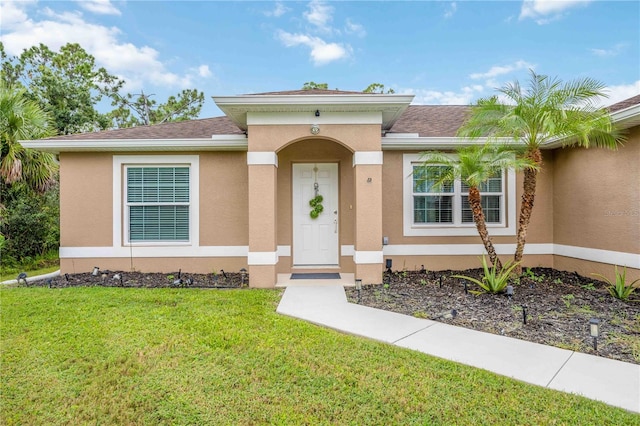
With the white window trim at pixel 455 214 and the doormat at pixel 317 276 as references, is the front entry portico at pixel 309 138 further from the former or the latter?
the white window trim at pixel 455 214

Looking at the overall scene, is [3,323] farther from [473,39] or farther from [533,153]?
[473,39]

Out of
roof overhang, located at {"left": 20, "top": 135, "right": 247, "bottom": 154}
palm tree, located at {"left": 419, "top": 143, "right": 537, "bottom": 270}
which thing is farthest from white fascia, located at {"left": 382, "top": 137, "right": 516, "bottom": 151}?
roof overhang, located at {"left": 20, "top": 135, "right": 247, "bottom": 154}

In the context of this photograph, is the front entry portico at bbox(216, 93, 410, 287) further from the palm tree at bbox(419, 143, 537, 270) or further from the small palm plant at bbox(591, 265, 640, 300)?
the small palm plant at bbox(591, 265, 640, 300)

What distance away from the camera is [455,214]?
7.93m

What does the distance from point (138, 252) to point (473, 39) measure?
1240cm

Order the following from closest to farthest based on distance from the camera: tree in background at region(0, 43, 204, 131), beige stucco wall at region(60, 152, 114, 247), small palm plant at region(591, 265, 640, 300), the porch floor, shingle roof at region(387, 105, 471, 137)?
small palm plant at region(591, 265, 640, 300) → the porch floor → beige stucco wall at region(60, 152, 114, 247) → shingle roof at region(387, 105, 471, 137) → tree in background at region(0, 43, 204, 131)

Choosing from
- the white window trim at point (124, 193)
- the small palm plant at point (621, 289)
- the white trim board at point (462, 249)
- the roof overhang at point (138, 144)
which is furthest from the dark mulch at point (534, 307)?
the roof overhang at point (138, 144)

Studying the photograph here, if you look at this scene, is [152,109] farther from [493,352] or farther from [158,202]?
[493,352]

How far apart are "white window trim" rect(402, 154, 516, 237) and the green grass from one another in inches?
172

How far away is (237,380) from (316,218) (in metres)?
5.12

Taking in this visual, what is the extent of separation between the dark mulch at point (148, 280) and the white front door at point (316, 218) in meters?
1.59

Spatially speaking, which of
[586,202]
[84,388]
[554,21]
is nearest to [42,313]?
[84,388]

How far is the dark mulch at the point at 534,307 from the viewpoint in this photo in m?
4.05

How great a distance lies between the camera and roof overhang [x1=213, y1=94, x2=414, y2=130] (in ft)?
20.3
